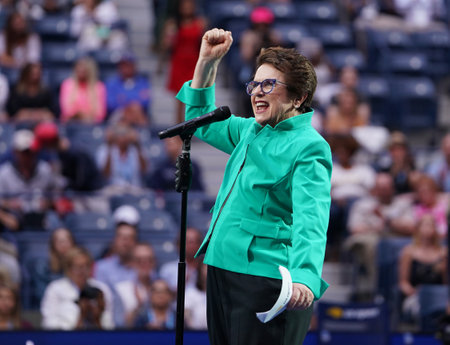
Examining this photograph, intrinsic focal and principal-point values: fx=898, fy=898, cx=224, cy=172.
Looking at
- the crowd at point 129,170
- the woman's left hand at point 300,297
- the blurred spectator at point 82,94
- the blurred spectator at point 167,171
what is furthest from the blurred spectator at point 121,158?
the woman's left hand at point 300,297

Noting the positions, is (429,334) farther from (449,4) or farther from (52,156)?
(449,4)

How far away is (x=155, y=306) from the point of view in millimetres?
6359

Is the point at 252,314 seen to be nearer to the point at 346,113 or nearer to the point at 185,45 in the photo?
the point at 346,113

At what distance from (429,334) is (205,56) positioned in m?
2.97

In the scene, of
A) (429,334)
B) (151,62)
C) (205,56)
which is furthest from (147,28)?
(205,56)

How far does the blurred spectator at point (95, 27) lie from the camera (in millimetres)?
9719

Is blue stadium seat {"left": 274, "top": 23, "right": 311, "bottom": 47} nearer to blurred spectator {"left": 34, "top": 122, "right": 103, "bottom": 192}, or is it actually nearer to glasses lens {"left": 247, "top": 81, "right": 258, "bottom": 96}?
blurred spectator {"left": 34, "top": 122, "right": 103, "bottom": 192}

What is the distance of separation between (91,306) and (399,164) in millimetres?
3830

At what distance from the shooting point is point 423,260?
7352 mm

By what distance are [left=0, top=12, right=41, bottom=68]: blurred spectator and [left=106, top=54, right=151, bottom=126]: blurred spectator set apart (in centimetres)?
90

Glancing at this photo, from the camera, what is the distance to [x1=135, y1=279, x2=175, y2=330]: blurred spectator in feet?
20.8

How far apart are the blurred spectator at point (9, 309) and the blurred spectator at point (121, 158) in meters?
2.21

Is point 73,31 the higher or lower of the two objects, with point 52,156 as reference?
higher

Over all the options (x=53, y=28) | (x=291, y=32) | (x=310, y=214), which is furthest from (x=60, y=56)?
(x=310, y=214)
